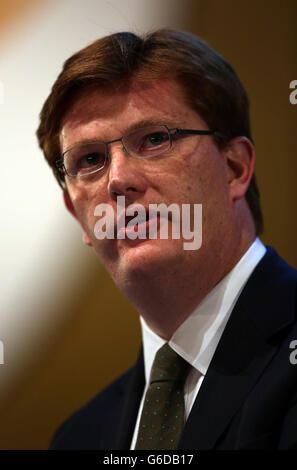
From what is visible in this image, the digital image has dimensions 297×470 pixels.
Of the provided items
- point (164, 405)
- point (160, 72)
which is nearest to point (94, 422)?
point (164, 405)

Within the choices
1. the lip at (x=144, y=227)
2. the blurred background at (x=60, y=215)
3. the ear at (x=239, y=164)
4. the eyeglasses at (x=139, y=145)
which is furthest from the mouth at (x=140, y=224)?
the blurred background at (x=60, y=215)

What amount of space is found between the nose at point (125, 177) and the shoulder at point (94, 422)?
0.69 meters

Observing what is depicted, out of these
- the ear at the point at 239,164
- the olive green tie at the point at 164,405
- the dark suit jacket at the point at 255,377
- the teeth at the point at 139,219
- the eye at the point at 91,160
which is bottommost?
the olive green tie at the point at 164,405

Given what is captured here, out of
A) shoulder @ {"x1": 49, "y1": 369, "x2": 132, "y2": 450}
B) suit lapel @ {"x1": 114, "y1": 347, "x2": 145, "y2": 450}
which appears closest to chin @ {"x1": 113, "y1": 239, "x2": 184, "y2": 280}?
suit lapel @ {"x1": 114, "y1": 347, "x2": 145, "y2": 450}

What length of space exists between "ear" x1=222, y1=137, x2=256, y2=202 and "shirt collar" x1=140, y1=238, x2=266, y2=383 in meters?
0.15

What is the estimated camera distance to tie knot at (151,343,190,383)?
1222 mm

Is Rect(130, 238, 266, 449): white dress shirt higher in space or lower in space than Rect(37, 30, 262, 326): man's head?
lower

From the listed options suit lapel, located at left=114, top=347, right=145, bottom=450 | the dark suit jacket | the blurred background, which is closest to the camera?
the dark suit jacket

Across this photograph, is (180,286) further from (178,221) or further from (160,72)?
(160,72)

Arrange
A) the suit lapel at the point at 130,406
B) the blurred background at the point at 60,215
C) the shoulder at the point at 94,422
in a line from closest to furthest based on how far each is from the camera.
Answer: the suit lapel at the point at 130,406, the shoulder at the point at 94,422, the blurred background at the point at 60,215

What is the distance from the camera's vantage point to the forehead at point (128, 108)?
4.00 feet

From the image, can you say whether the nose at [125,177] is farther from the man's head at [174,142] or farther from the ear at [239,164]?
the ear at [239,164]

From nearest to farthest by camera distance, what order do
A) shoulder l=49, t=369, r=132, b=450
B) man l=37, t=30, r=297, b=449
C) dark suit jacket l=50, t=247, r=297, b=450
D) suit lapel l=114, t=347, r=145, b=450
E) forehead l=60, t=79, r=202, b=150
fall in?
dark suit jacket l=50, t=247, r=297, b=450, man l=37, t=30, r=297, b=449, forehead l=60, t=79, r=202, b=150, suit lapel l=114, t=347, r=145, b=450, shoulder l=49, t=369, r=132, b=450

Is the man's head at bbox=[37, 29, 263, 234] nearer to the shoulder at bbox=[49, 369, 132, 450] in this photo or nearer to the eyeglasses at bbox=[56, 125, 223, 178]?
the eyeglasses at bbox=[56, 125, 223, 178]
